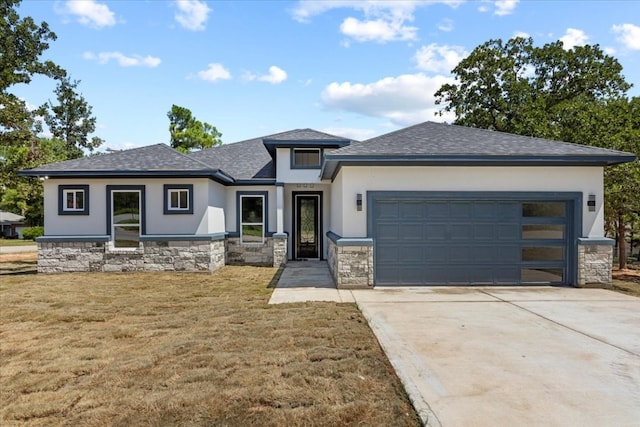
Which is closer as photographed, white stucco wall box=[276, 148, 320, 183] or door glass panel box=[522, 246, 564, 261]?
door glass panel box=[522, 246, 564, 261]

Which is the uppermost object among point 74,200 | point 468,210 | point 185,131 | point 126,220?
point 185,131

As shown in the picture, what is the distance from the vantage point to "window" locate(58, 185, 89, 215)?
12.1 metres

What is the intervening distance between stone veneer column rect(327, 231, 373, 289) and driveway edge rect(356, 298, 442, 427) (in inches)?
113

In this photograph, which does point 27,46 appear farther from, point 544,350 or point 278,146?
point 544,350

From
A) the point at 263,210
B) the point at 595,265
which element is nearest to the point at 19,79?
the point at 263,210

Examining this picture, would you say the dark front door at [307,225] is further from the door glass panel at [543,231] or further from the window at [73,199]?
the door glass panel at [543,231]

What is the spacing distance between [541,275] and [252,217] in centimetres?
973

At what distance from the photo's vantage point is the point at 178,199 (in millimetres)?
12195

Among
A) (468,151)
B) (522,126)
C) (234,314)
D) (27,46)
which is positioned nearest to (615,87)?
(522,126)

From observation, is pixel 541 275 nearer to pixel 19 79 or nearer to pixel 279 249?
pixel 279 249

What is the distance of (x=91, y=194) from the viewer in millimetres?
12109

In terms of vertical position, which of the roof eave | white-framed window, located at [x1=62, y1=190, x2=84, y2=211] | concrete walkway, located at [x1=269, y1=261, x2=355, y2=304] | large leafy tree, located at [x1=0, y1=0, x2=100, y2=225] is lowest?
concrete walkway, located at [x1=269, y1=261, x2=355, y2=304]

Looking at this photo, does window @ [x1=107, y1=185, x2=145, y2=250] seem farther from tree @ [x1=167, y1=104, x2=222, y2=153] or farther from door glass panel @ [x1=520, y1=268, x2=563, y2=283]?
tree @ [x1=167, y1=104, x2=222, y2=153]

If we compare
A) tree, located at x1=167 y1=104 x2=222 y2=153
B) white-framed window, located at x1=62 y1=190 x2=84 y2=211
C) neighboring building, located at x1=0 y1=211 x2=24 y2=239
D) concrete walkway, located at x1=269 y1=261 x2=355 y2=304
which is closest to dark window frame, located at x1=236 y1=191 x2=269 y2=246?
concrete walkway, located at x1=269 y1=261 x2=355 y2=304
